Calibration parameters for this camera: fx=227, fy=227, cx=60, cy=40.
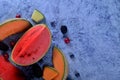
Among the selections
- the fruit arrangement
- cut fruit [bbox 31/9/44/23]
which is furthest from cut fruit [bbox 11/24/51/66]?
cut fruit [bbox 31/9/44/23]

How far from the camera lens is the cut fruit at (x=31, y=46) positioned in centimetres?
113

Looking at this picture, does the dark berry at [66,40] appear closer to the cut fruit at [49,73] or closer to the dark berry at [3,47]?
the cut fruit at [49,73]

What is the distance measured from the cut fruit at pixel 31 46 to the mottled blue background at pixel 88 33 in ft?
0.52

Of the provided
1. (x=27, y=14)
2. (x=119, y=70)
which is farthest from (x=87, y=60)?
(x=27, y=14)

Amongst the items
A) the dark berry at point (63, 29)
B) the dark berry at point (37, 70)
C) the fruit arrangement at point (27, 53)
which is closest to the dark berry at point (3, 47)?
the fruit arrangement at point (27, 53)

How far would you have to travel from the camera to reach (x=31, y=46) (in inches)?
44.4

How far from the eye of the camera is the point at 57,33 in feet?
4.34

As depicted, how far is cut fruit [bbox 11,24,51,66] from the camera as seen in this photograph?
1130mm

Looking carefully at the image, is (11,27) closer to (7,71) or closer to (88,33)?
(7,71)

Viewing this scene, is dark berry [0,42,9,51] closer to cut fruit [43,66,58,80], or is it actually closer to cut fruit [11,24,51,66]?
cut fruit [11,24,51,66]

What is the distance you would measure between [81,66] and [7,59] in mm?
421

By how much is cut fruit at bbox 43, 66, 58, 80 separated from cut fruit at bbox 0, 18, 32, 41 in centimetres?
25

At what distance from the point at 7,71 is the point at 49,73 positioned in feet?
0.71

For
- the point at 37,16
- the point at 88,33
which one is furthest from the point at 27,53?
the point at 88,33
